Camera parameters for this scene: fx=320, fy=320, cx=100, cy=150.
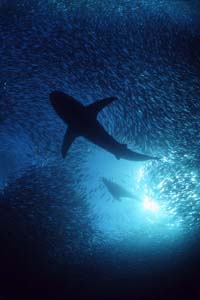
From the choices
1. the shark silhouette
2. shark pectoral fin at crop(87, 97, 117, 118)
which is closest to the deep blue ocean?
the shark silhouette

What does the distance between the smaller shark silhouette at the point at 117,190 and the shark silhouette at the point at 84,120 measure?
1337 mm

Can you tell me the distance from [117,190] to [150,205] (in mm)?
735

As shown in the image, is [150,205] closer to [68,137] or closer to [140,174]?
[140,174]

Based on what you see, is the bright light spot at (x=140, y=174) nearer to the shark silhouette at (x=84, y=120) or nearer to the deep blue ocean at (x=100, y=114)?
the deep blue ocean at (x=100, y=114)

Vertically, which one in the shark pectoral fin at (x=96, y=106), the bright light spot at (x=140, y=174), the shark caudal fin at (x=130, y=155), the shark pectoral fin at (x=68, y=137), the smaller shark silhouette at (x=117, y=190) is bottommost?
the shark pectoral fin at (x=68, y=137)

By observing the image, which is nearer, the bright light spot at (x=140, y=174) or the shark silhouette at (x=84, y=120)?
the shark silhouette at (x=84, y=120)

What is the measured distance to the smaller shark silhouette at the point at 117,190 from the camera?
5.21 meters

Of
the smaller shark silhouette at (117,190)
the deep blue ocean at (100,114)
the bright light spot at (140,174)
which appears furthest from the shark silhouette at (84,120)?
the smaller shark silhouette at (117,190)

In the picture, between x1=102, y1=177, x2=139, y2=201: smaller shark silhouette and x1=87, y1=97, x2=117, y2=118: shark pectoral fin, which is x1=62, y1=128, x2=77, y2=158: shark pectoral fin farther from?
x1=102, y1=177, x2=139, y2=201: smaller shark silhouette

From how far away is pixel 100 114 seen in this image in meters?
4.47

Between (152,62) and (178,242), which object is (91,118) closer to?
(152,62)

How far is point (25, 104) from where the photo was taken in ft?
15.6

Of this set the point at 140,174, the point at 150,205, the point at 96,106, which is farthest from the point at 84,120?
the point at 150,205

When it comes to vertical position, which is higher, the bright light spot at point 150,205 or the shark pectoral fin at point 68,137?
the bright light spot at point 150,205
